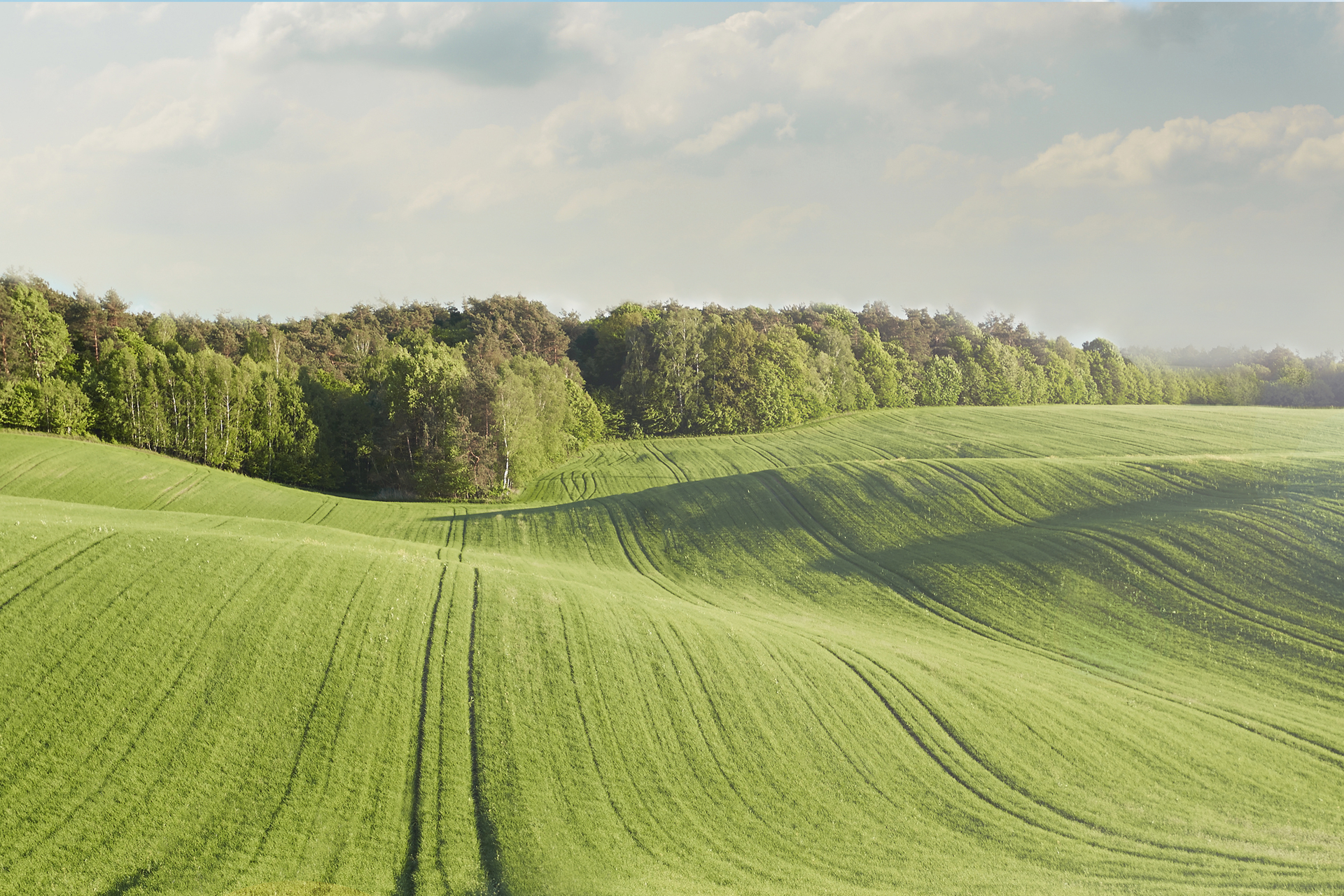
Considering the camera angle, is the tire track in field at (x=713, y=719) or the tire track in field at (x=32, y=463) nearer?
the tire track in field at (x=713, y=719)

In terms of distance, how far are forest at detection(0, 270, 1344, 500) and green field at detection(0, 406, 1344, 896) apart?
1183 inches

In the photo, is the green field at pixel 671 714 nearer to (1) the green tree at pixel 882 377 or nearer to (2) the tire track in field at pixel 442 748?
(2) the tire track in field at pixel 442 748

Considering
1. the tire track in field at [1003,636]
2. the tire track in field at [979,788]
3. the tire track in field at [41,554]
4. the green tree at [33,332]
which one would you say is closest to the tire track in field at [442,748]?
the tire track in field at [41,554]

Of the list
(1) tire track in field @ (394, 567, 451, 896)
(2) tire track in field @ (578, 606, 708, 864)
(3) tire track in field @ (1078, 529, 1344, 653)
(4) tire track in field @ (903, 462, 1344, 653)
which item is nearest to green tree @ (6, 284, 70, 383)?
(1) tire track in field @ (394, 567, 451, 896)

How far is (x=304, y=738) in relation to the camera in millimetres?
17953

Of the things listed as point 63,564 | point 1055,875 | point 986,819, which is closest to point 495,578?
point 63,564

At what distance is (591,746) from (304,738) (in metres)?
7.14

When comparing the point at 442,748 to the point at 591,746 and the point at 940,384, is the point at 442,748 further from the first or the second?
the point at 940,384

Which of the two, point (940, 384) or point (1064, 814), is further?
point (940, 384)

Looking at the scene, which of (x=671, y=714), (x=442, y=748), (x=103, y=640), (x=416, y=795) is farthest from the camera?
(x=671, y=714)

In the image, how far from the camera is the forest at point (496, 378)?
2589 inches

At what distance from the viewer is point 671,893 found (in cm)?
1477

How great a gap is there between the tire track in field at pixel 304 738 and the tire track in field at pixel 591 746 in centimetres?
690

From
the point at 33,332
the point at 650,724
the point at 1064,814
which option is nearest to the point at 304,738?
the point at 650,724
